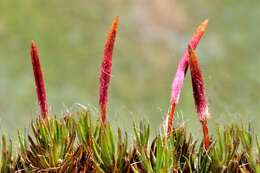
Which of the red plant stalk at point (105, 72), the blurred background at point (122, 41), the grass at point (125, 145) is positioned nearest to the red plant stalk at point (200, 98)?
the grass at point (125, 145)

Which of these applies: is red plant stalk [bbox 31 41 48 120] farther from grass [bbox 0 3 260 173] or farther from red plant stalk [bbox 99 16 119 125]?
red plant stalk [bbox 99 16 119 125]

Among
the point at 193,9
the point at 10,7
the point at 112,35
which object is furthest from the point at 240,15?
the point at 112,35

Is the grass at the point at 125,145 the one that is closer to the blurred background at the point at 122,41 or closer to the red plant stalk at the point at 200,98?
the red plant stalk at the point at 200,98

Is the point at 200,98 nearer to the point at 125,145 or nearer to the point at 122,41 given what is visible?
the point at 125,145

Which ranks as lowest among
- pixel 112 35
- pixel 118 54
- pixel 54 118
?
pixel 54 118

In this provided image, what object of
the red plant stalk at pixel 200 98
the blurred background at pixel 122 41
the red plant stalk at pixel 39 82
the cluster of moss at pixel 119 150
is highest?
the blurred background at pixel 122 41

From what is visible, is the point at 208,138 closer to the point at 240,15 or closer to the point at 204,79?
the point at 204,79
